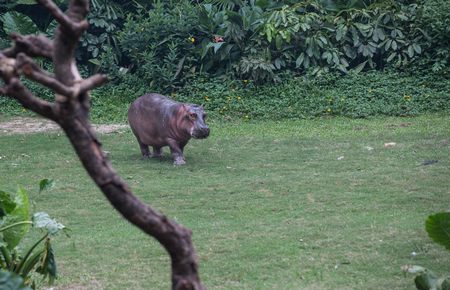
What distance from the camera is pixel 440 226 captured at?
3.59 meters

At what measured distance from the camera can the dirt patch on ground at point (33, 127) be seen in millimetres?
10844

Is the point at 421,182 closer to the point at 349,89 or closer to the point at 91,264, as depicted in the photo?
the point at 91,264

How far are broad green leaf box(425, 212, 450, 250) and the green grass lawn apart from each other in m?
0.88

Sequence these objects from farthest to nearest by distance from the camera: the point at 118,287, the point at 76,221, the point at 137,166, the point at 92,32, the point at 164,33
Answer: the point at 92,32, the point at 164,33, the point at 137,166, the point at 76,221, the point at 118,287

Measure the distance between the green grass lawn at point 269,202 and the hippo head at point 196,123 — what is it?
1.11ft

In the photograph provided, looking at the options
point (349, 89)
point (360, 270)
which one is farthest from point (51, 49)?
point (349, 89)

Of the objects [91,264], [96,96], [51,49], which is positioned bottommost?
[96,96]

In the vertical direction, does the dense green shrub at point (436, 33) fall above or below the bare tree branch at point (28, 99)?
below

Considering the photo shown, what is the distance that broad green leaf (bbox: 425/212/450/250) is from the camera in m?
3.51

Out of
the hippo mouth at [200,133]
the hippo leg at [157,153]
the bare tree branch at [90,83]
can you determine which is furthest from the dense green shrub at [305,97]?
the bare tree branch at [90,83]

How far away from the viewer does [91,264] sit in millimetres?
5219

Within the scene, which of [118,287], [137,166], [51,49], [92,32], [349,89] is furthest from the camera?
[92,32]

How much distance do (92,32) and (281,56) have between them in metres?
3.37

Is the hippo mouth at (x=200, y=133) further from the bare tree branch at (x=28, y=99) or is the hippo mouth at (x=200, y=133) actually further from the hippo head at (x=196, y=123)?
the bare tree branch at (x=28, y=99)
